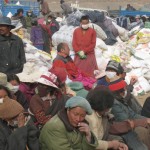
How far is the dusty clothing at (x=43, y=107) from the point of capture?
3553 mm

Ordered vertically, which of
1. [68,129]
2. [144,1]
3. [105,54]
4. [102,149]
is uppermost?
[68,129]

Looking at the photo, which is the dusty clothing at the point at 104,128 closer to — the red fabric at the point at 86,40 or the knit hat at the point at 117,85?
the knit hat at the point at 117,85

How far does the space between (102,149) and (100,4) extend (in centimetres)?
2082

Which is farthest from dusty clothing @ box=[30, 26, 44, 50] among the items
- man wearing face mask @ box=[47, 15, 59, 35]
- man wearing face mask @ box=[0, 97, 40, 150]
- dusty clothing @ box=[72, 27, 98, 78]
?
man wearing face mask @ box=[0, 97, 40, 150]

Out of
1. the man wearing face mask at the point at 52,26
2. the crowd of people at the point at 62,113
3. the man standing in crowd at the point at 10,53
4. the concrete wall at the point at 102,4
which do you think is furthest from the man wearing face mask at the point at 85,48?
the concrete wall at the point at 102,4

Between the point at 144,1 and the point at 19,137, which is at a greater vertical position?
the point at 19,137

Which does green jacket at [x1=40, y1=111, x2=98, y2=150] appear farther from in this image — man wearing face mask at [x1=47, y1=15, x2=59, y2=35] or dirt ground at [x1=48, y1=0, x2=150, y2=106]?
dirt ground at [x1=48, y1=0, x2=150, y2=106]

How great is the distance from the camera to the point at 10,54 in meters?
4.93

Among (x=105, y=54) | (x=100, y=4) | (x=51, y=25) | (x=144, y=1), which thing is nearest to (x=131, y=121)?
(x=105, y=54)

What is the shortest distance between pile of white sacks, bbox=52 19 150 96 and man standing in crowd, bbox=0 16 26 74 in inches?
131

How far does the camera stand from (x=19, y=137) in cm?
279

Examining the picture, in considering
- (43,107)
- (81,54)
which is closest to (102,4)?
(81,54)

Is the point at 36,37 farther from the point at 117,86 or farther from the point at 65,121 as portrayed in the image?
the point at 65,121

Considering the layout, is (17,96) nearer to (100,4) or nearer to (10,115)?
(10,115)
